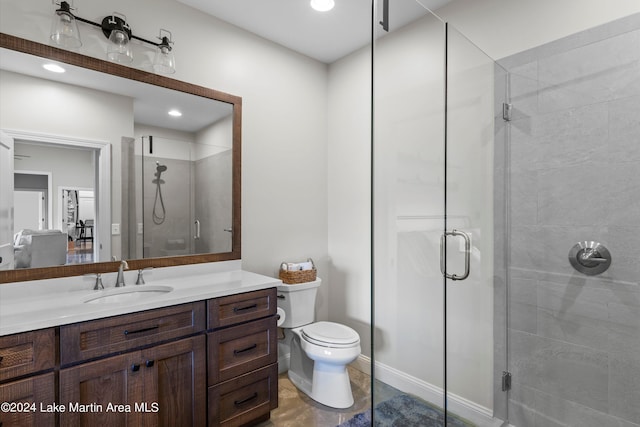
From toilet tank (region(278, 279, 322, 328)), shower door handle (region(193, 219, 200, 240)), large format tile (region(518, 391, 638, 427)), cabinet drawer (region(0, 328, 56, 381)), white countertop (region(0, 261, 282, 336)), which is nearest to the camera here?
cabinet drawer (region(0, 328, 56, 381))

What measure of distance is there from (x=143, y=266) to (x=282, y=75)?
173 cm

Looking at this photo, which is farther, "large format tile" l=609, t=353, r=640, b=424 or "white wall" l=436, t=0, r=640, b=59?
"white wall" l=436, t=0, r=640, b=59

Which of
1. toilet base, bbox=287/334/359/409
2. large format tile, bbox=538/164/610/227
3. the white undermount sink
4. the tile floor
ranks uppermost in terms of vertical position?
large format tile, bbox=538/164/610/227

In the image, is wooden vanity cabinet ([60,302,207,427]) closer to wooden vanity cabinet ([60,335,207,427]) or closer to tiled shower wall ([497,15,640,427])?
wooden vanity cabinet ([60,335,207,427])

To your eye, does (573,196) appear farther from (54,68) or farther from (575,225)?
(54,68)

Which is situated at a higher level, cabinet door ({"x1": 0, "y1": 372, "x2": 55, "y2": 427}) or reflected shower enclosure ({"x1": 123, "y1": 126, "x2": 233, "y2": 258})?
reflected shower enclosure ({"x1": 123, "y1": 126, "x2": 233, "y2": 258})

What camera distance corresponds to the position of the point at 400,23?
1370 millimetres

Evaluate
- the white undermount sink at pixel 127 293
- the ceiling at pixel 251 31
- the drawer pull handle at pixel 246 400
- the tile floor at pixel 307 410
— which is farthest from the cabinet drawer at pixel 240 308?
the ceiling at pixel 251 31

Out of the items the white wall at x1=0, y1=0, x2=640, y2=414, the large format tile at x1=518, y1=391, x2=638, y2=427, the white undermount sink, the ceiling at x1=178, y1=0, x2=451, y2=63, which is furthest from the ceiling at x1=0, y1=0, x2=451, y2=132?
the large format tile at x1=518, y1=391, x2=638, y2=427

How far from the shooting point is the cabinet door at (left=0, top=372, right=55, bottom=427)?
1.16m

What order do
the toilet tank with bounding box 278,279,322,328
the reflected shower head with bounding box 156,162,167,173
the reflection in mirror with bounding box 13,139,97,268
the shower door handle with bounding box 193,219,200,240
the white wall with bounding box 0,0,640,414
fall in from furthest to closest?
the toilet tank with bounding box 278,279,322,328 → the shower door handle with bounding box 193,219,200,240 → the reflected shower head with bounding box 156,162,167,173 → the white wall with bounding box 0,0,640,414 → the reflection in mirror with bounding box 13,139,97,268

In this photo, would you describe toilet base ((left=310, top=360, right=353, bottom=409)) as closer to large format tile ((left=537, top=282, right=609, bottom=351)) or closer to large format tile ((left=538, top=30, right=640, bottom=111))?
large format tile ((left=537, top=282, right=609, bottom=351))

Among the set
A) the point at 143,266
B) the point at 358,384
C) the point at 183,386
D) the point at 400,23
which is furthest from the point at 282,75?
the point at 358,384

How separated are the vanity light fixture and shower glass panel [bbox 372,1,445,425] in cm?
136
